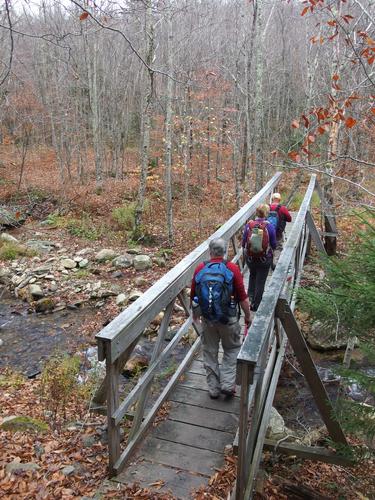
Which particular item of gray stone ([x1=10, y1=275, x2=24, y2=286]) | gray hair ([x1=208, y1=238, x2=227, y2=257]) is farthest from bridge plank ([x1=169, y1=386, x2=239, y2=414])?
gray stone ([x1=10, y1=275, x2=24, y2=286])

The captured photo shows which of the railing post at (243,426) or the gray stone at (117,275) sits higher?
the railing post at (243,426)

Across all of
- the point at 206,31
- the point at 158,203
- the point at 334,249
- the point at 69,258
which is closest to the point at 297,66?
the point at 206,31

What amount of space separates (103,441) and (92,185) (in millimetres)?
16097

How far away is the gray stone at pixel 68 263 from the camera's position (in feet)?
40.3

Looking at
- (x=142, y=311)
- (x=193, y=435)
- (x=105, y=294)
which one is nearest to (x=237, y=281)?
(x=142, y=311)

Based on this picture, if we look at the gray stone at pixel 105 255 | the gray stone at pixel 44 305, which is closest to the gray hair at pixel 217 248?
the gray stone at pixel 44 305

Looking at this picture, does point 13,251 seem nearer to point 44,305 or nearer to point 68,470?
point 44,305

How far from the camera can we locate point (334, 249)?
496 inches

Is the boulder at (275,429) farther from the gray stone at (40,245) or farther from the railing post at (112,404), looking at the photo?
the gray stone at (40,245)

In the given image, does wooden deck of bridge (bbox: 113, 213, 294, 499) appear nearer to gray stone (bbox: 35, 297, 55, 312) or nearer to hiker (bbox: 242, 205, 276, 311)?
hiker (bbox: 242, 205, 276, 311)

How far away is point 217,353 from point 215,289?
34.6 inches

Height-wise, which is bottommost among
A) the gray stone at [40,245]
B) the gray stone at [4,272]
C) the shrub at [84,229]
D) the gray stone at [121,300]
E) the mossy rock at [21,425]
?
the gray stone at [4,272]

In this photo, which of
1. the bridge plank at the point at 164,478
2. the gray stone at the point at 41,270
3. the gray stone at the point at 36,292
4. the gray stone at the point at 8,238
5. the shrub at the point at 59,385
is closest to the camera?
the bridge plank at the point at 164,478

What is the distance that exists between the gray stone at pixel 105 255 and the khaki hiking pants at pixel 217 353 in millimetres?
8450
